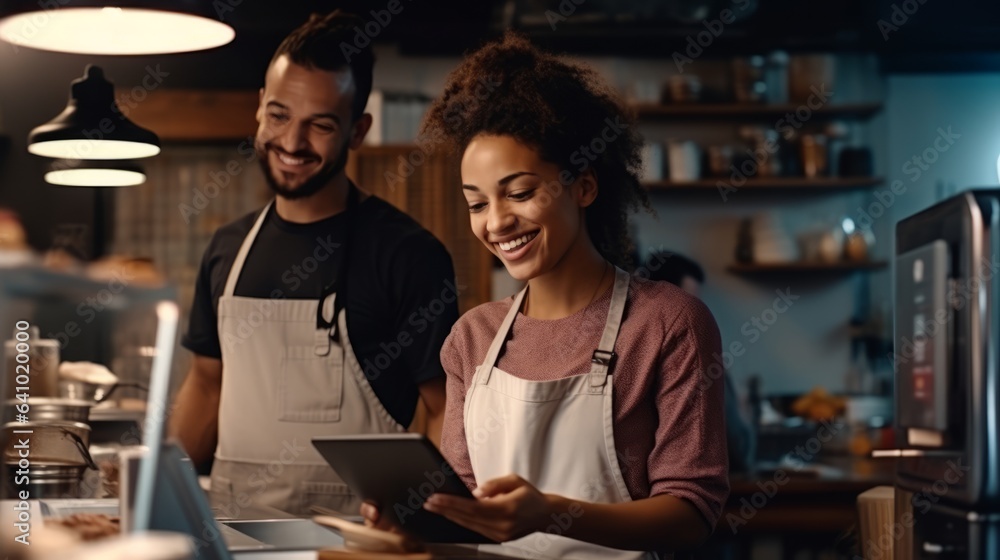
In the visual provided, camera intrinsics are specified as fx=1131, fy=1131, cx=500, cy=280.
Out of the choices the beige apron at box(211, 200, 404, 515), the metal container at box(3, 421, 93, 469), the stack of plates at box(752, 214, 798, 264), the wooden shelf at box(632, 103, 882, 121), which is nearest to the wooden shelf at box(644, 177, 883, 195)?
the stack of plates at box(752, 214, 798, 264)

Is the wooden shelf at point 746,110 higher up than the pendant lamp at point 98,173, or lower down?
higher up

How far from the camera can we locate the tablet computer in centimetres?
132

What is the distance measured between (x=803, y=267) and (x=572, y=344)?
356cm

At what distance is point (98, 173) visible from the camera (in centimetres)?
301

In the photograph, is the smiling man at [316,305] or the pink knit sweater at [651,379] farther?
the smiling man at [316,305]

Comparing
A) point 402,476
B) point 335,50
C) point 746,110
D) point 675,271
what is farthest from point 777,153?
point 402,476

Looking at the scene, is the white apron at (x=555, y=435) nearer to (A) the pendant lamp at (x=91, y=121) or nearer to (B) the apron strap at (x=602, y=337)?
(B) the apron strap at (x=602, y=337)

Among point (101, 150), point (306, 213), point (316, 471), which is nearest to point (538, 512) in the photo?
point (316, 471)

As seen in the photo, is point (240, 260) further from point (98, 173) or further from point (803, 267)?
point (803, 267)

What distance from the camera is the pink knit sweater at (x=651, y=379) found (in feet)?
5.53

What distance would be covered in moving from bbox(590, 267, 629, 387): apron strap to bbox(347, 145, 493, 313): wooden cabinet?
2.91 meters

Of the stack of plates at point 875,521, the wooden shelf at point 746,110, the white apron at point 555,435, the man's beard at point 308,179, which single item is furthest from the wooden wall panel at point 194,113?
the stack of plates at point 875,521

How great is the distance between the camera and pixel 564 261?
188 cm

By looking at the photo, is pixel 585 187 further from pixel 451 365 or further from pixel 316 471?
pixel 316 471
